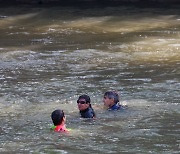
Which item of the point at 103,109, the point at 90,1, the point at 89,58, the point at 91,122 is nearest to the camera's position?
the point at 91,122

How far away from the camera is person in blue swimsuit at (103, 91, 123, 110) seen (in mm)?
11312

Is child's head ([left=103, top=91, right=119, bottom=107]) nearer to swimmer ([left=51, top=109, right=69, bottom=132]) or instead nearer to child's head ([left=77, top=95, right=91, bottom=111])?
child's head ([left=77, top=95, right=91, bottom=111])

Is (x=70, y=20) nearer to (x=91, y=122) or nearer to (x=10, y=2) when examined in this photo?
(x=10, y=2)

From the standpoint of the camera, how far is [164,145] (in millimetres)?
9516

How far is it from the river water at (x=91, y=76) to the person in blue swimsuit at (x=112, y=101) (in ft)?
0.63

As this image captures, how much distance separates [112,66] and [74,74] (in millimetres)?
1067

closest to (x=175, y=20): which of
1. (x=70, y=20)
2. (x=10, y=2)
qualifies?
(x=70, y=20)

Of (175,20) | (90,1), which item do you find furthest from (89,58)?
(90,1)

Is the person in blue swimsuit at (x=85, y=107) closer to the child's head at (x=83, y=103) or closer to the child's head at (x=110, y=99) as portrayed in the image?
the child's head at (x=83, y=103)

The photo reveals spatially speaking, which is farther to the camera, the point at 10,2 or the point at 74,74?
the point at 10,2

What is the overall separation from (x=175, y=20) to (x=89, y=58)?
552 cm

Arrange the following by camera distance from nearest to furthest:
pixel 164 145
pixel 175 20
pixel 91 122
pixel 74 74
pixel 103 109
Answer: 1. pixel 164 145
2. pixel 91 122
3. pixel 103 109
4. pixel 74 74
5. pixel 175 20

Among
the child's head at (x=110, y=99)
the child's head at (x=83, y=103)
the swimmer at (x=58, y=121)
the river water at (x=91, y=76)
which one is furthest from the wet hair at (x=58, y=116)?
the child's head at (x=110, y=99)

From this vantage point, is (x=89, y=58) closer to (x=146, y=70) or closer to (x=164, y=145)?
(x=146, y=70)
